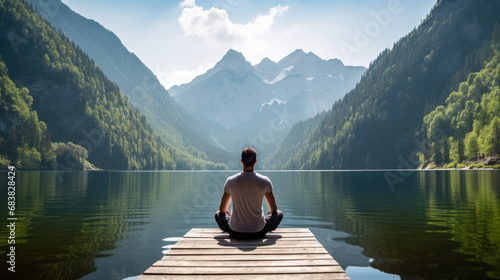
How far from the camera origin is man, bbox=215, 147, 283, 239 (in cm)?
1095

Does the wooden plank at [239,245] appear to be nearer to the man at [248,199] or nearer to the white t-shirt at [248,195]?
the man at [248,199]

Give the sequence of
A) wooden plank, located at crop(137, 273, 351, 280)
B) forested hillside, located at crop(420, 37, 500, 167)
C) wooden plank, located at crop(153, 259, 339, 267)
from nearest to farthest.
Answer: wooden plank, located at crop(137, 273, 351, 280)
wooden plank, located at crop(153, 259, 339, 267)
forested hillside, located at crop(420, 37, 500, 167)

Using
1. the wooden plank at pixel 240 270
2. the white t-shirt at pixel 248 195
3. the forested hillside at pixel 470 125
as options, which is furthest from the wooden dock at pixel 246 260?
the forested hillside at pixel 470 125

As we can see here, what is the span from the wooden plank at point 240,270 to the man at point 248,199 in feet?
9.37

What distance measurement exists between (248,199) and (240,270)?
3.04m

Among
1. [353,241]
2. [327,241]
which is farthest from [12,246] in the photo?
[353,241]

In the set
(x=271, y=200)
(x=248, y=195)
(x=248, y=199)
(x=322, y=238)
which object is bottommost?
(x=322, y=238)

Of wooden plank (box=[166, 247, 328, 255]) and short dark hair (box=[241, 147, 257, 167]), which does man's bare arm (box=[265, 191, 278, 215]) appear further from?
wooden plank (box=[166, 247, 328, 255])

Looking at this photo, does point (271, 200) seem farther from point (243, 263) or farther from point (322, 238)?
point (322, 238)

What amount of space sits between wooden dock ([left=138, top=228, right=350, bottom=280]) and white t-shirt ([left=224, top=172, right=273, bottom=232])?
72 centimetres

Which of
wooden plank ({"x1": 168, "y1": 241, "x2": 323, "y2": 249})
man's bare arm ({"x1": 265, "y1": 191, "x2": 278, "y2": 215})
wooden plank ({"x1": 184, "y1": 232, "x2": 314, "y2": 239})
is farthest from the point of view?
wooden plank ({"x1": 184, "y1": 232, "x2": 314, "y2": 239})

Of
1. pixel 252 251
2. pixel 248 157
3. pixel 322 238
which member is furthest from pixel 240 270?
pixel 322 238

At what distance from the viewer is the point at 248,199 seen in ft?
36.2

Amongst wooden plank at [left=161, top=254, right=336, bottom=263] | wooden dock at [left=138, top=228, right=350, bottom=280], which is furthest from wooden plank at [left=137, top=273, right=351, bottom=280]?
wooden plank at [left=161, top=254, right=336, bottom=263]
